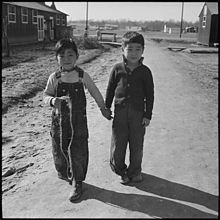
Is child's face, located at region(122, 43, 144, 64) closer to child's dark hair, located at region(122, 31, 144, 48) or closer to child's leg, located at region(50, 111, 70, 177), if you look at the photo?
child's dark hair, located at region(122, 31, 144, 48)

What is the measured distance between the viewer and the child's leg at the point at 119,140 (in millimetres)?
2867

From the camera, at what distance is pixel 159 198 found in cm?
270

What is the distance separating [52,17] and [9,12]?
9574 millimetres

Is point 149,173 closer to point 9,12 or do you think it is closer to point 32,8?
point 9,12

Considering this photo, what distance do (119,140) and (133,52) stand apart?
85cm

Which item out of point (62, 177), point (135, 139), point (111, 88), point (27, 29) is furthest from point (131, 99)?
point (27, 29)

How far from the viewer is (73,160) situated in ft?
9.38

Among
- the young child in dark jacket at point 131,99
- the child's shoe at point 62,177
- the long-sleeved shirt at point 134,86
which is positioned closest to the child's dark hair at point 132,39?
the young child in dark jacket at point 131,99

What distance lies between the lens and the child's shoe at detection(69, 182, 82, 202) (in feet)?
9.00

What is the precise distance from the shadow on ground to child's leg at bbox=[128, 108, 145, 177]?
0.50 ft

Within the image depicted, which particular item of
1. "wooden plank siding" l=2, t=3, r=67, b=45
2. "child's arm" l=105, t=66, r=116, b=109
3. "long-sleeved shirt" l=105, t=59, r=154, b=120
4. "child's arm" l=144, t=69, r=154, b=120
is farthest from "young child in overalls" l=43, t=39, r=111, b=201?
"wooden plank siding" l=2, t=3, r=67, b=45

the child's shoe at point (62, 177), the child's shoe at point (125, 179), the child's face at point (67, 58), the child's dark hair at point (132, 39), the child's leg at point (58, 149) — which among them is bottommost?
the child's shoe at point (62, 177)

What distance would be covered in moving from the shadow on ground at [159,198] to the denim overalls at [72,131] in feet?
0.92

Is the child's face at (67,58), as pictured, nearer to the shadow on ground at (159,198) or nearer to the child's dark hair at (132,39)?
the child's dark hair at (132,39)
